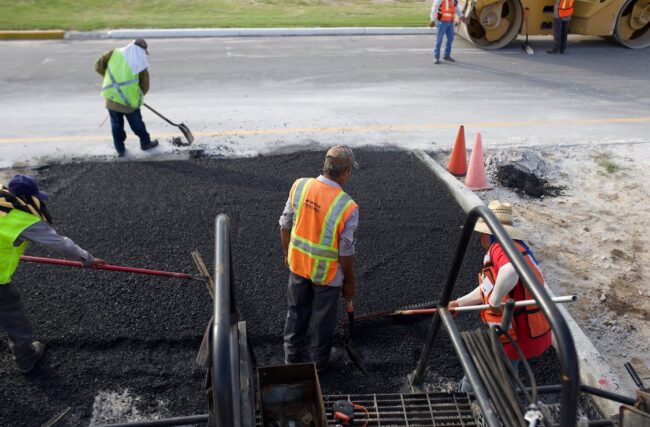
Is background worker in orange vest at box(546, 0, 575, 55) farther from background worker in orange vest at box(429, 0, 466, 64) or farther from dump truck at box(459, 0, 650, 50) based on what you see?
background worker in orange vest at box(429, 0, 466, 64)

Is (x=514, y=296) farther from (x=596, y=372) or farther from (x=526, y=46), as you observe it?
(x=526, y=46)

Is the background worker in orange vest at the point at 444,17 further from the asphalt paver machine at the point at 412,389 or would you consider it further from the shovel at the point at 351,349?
the asphalt paver machine at the point at 412,389

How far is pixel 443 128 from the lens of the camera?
8.77 m

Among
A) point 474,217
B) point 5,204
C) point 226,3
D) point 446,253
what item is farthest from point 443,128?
point 226,3

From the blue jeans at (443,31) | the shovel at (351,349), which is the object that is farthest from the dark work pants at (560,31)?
the shovel at (351,349)

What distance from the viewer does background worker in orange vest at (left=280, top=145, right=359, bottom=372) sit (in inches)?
149

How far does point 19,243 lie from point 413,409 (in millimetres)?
3124

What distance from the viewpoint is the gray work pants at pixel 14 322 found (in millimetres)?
4023

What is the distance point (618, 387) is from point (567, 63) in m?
9.83

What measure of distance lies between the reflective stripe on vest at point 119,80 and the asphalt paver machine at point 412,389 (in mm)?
5117

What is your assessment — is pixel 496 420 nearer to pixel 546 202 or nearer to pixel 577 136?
pixel 546 202

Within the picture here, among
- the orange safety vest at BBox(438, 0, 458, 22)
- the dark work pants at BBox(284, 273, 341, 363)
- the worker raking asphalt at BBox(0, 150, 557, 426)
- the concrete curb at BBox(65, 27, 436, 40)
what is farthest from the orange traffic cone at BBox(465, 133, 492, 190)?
the concrete curb at BBox(65, 27, 436, 40)

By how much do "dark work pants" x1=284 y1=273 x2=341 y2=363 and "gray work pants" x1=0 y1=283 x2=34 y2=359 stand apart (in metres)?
2.00

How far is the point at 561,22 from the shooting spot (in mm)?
12180
